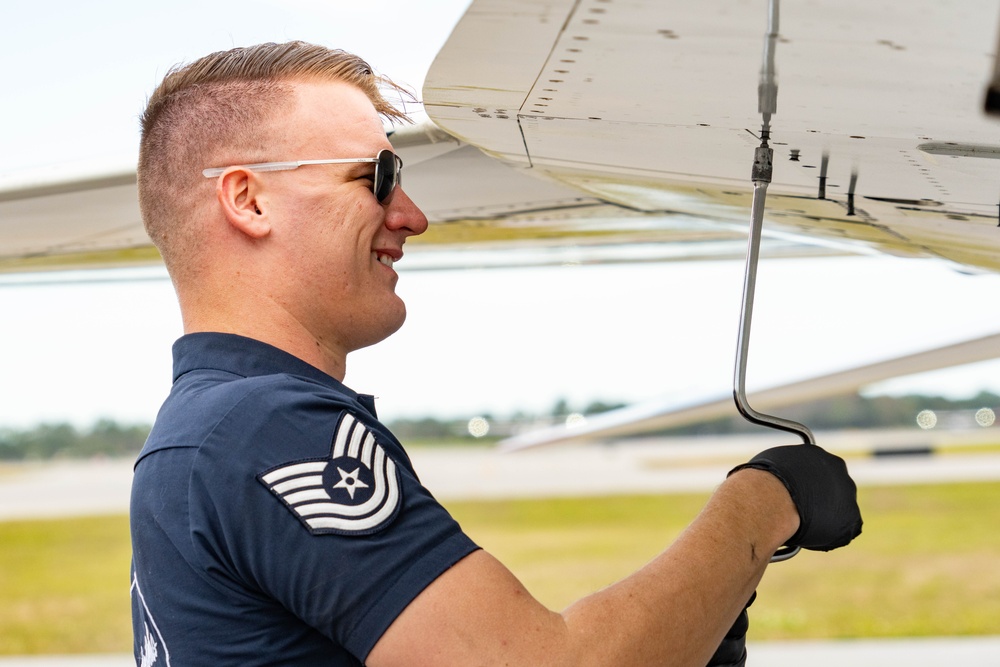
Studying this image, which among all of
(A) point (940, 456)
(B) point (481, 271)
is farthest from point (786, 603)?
(A) point (940, 456)

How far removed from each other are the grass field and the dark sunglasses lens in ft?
36.0

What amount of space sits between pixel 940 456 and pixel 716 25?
3147 cm

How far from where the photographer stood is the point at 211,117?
151cm

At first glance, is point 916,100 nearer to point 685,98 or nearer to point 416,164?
point 685,98

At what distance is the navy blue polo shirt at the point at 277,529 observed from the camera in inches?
43.2

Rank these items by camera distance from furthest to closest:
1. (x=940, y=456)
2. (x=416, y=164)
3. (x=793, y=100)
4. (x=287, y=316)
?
(x=940, y=456) < (x=416, y=164) < (x=287, y=316) < (x=793, y=100)

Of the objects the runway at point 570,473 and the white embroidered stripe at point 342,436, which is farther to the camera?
the runway at point 570,473

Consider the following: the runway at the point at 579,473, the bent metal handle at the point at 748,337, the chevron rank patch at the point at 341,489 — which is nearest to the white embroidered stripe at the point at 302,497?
the chevron rank patch at the point at 341,489

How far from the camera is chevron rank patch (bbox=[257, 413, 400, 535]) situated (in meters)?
1.10

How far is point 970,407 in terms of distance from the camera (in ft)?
182

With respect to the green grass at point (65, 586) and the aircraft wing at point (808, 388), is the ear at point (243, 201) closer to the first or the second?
the aircraft wing at point (808, 388)

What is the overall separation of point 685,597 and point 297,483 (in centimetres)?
50

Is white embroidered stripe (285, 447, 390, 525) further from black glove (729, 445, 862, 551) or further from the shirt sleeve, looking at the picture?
black glove (729, 445, 862, 551)

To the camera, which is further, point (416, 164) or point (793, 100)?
point (416, 164)
